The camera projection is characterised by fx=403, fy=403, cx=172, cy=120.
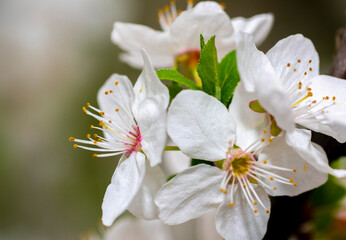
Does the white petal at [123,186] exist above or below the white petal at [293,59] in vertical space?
below

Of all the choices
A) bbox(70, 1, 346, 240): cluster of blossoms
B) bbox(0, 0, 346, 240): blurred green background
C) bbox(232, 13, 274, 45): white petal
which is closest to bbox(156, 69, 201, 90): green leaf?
bbox(70, 1, 346, 240): cluster of blossoms

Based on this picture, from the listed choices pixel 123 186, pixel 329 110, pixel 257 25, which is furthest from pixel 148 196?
pixel 257 25

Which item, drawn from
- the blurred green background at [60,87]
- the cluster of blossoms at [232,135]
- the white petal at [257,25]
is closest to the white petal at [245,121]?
the cluster of blossoms at [232,135]

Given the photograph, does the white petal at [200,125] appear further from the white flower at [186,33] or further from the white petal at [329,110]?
the white flower at [186,33]

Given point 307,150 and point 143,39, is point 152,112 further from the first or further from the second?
point 143,39

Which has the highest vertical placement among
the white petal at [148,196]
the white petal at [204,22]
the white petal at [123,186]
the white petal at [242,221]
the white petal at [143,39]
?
the white petal at [204,22]

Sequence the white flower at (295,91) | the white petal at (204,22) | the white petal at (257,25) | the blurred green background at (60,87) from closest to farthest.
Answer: the white flower at (295,91)
the white petal at (204,22)
the white petal at (257,25)
the blurred green background at (60,87)

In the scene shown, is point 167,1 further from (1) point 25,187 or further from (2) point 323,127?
(2) point 323,127

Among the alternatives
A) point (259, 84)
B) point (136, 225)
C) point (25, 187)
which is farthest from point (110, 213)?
point (25, 187)
